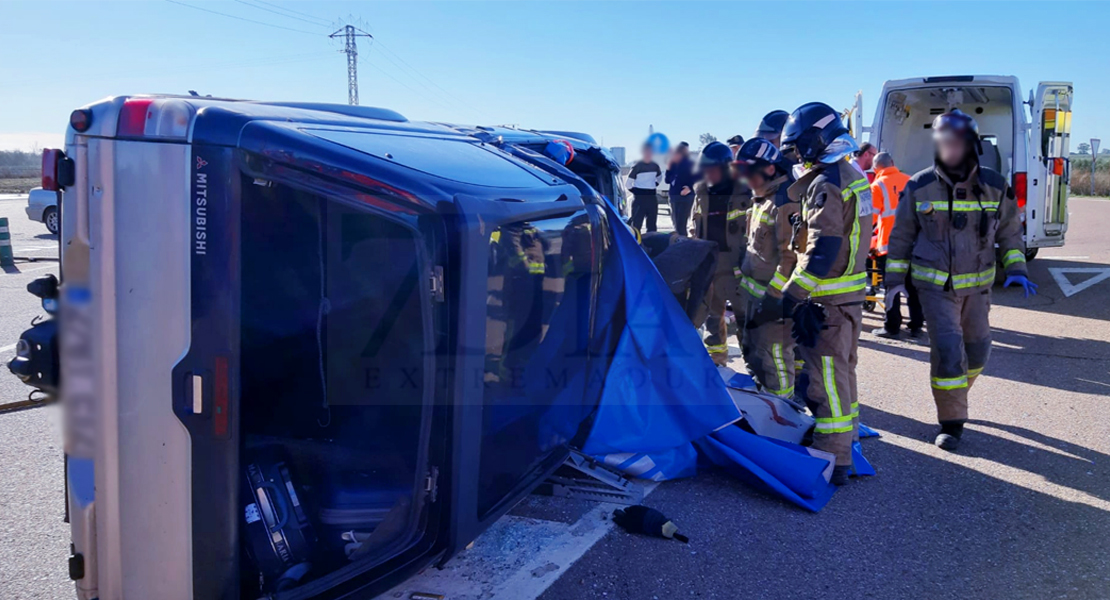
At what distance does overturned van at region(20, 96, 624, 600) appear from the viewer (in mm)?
2367

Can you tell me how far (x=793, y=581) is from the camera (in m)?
3.42

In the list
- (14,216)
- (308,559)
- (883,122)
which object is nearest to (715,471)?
(308,559)

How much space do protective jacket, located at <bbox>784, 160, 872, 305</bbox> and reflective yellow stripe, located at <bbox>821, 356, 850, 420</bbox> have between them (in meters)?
0.34

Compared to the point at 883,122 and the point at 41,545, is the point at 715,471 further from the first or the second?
the point at 883,122

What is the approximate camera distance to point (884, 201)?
8828 millimetres

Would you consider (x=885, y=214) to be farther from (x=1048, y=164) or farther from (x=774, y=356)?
(x=774, y=356)

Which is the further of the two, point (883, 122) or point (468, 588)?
point (883, 122)

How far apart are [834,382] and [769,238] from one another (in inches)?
49.7

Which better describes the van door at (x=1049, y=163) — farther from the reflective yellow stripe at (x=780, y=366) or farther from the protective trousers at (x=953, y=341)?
the reflective yellow stripe at (x=780, y=366)

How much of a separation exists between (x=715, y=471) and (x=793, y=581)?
1184 mm

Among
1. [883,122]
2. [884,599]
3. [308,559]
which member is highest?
[883,122]

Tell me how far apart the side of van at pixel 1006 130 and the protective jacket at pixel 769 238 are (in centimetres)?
497

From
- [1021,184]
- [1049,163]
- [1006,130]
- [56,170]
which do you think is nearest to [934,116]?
[1006,130]

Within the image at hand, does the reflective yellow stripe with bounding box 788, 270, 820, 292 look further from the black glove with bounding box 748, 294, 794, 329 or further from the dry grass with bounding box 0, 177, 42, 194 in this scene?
the dry grass with bounding box 0, 177, 42, 194
